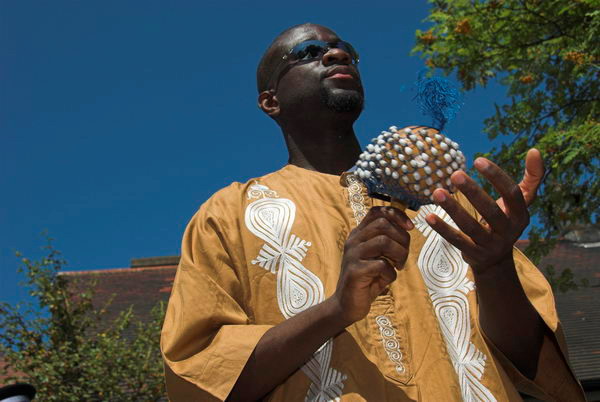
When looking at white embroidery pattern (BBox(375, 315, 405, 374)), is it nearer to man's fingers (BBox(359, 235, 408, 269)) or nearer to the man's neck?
man's fingers (BBox(359, 235, 408, 269))

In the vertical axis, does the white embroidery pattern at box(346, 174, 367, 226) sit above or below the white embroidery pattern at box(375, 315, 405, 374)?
above

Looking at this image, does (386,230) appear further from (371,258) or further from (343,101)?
(343,101)

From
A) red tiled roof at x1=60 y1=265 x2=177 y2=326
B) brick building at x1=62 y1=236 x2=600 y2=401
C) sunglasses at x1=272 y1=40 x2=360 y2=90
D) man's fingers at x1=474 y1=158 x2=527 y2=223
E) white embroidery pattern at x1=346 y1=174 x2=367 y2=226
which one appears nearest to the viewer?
man's fingers at x1=474 y1=158 x2=527 y2=223

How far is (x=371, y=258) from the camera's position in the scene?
235 centimetres

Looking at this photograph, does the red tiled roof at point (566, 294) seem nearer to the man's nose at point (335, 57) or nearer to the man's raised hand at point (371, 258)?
the man's nose at point (335, 57)

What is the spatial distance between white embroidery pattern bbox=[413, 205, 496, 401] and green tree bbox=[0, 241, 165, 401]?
8279 mm

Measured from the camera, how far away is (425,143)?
7.73 feet

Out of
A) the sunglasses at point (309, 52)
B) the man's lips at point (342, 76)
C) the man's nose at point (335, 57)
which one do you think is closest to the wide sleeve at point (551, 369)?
the man's lips at point (342, 76)

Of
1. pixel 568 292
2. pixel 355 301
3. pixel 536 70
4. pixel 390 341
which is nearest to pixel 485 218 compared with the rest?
pixel 355 301

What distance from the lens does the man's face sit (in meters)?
3.28

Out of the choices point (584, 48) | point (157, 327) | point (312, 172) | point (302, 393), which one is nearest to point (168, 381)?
point (302, 393)

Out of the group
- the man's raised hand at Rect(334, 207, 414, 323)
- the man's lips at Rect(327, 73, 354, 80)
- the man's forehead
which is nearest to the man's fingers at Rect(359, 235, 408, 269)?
the man's raised hand at Rect(334, 207, 414, 323)

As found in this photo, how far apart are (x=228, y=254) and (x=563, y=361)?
1.25 metres

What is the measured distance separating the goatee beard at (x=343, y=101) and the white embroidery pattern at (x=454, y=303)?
1.76ft
